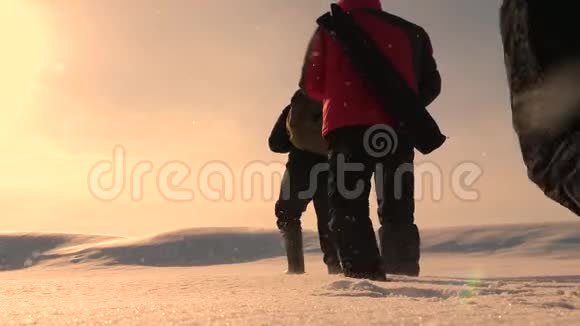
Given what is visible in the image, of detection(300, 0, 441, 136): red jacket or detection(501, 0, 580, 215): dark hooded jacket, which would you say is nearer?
detection(501, 0, 580, 215): dark hooded jacket

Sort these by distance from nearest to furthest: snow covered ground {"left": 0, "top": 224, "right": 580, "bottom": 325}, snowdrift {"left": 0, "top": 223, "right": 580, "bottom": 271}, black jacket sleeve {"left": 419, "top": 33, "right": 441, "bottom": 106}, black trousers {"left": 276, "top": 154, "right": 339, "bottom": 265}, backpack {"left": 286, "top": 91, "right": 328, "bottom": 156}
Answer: snow covered ground {"left": 0, "top": 224, "right": 580, "bottom": 325} → black jacket sleeve {"left": 419, "top": 33, "right": 441, "bottom": 106} → backpack {"left": 286, "top": 91, "right": 328, "bottom": 156} → black trousers {"left": 276, "top": 154, "right": 339, "bottom": 265} → snowdrift {"left": 0, "top": 223, "right": 580, "bottom": 271}

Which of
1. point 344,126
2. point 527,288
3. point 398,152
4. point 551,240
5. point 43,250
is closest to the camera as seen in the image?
point 527,288

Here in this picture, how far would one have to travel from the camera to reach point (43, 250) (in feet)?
43.0

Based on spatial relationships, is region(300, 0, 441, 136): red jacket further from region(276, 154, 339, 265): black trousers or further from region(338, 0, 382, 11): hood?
region(276, 154, 339, 265): black trousers

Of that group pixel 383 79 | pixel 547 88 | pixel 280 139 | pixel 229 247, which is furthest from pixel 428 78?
pixel 229 247

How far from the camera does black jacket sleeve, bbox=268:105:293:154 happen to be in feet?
11.3

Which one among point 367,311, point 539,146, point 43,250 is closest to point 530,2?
point 539,146

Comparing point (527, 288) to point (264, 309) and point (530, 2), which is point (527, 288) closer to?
point (264, 309)

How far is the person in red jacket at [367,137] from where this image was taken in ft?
7.83

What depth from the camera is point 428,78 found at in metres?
2.84

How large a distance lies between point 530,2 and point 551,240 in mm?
10375
